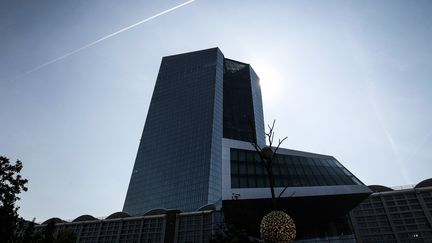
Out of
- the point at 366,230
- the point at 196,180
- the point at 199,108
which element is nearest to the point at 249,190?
the point at 366,230

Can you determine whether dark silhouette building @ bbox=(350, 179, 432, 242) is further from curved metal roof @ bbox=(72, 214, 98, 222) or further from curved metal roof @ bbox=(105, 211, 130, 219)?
curved metal roof @ bbox=(72, 214, 98, 222)

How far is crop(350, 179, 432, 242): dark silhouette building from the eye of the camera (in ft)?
121

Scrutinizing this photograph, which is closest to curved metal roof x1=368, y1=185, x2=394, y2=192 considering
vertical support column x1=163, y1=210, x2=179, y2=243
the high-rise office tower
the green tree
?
vertical support column x1=163, y1=210, x2=179, y2=243

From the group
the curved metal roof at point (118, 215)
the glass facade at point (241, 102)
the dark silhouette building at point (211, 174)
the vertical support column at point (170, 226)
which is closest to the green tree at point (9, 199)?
the dark silhouette building at point (211, 174)

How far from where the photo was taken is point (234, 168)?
70.2 feet

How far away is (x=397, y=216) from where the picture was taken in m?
38.7

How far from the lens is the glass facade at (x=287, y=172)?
2088 cm

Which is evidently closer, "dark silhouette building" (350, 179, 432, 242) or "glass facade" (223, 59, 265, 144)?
"dark silhouette building" (350, 179, 432, 242)

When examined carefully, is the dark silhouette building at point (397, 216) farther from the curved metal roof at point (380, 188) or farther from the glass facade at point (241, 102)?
the glass facade at point (241, 102)

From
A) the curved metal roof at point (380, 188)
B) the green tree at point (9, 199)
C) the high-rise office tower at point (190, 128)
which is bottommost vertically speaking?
the green tree at point (9, 199)

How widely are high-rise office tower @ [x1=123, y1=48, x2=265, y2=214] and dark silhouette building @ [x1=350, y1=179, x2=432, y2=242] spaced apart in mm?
60548

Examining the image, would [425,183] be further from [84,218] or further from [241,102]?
[241,102]

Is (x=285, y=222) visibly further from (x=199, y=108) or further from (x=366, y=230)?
(x=199, y=108)

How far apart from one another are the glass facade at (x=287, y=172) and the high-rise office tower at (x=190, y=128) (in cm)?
7256
